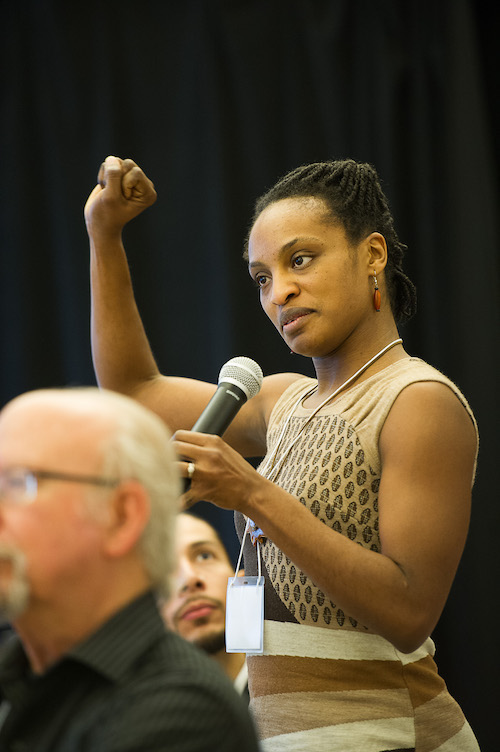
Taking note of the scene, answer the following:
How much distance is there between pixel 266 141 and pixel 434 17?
2.12 feet

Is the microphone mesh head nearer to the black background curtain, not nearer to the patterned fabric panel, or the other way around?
the patterned fabric panel

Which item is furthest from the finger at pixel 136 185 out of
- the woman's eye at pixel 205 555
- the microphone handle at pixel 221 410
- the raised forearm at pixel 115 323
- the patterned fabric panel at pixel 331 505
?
the woman's eye at pixel 205 555

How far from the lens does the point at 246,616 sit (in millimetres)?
1510

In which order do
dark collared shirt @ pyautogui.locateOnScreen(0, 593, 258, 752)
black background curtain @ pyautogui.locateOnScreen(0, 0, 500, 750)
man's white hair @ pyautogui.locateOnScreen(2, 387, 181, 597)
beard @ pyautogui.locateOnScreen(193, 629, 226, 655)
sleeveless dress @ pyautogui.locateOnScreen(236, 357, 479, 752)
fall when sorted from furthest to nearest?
black background curtain @ pyautogui.locateOnScreen(0, 0, 500, 750)
beard @ pyautogui.locateOnScreen(193, 629, 226, 655)
sleeveless dress @ pyautogui.locateOnScreen(236, 357, 479, 752)
man's white hair @ pyautogui.locateOnScreen(2, 387, 181, 597)
dark collared shirt @ pyautogui.locateOnScreen(0, 593, 258, 752)

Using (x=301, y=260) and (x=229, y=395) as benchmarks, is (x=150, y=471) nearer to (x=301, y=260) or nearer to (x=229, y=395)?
(x=229, y=395)

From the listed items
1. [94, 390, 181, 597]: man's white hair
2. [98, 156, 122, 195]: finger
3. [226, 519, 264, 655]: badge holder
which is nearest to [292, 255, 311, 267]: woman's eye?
[98, 156, 122, 195]: finger

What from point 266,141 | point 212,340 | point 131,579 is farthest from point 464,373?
point 131,579

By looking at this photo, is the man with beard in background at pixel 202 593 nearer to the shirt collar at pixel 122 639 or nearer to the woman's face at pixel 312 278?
the woman's face at pixel 312 278

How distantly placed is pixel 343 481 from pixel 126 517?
0.65 meters

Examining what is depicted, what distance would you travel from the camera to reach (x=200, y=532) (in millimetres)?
2701

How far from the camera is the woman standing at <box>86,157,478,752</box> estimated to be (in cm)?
134

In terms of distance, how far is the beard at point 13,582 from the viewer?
854 millimetres

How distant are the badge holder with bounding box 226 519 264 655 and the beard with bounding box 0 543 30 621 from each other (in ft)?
2.28

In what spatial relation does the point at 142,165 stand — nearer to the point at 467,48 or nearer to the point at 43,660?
the point at 467,48
